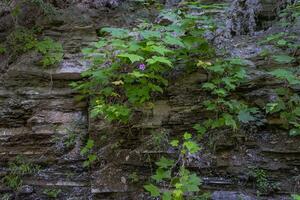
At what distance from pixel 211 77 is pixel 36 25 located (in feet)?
9.70

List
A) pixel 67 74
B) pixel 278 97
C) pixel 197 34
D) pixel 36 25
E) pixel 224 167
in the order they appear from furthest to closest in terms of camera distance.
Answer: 1. pixel 36 25
2. pixel 67 74
3. pixel 197 34
4. pixel 278 97
5. pixel 224 167

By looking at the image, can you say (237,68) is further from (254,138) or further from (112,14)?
(112,14)

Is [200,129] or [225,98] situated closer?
[200,129]

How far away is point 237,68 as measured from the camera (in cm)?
421

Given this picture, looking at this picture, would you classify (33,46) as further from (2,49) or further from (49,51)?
(2,49)

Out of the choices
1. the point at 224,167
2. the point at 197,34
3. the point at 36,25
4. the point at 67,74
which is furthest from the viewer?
the point at 36,25

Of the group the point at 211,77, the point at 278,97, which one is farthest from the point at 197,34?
the point at 278,97

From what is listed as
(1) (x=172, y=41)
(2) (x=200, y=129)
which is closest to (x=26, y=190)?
(2) (x=200, y=129)

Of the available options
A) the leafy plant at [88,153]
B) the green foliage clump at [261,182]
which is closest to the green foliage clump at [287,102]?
the green foliage clump at [261,182]

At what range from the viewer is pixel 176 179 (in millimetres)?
3680

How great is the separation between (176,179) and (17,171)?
193cm

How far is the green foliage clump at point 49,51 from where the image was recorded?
4.78 m

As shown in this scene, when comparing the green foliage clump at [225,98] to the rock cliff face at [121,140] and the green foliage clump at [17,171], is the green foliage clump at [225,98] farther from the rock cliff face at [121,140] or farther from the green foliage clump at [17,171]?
the green foliage clump at [17,171]

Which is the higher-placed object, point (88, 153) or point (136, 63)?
point (136, 63)
